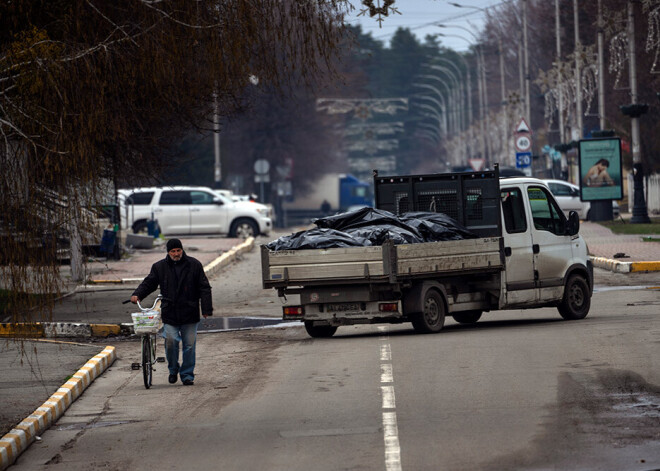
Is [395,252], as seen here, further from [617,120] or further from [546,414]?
[617,120]

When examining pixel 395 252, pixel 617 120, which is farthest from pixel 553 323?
pixel 617 120

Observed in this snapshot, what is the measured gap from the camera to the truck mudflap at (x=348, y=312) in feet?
55.5

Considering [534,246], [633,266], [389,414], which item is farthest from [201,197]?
[389,414]

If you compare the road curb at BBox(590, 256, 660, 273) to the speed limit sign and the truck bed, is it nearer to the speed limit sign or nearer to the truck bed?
the truck bed

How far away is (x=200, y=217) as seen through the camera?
4778cm

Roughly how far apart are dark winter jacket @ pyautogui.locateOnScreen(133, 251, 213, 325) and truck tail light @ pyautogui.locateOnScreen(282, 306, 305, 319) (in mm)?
3706

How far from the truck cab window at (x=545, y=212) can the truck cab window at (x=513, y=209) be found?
19 centimetres

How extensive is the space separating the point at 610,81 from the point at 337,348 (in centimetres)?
4695

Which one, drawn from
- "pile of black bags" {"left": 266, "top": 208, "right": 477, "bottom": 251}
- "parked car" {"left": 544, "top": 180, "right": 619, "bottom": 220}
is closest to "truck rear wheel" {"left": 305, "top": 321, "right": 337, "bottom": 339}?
"pile of black bags" {"left": 266, "top": 208, "right": 477, "bottom": 251}

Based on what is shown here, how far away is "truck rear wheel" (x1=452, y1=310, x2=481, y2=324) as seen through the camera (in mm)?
19141

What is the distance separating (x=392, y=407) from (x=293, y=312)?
6198mm

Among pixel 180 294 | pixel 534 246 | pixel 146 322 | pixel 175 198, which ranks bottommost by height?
pixel 146 322

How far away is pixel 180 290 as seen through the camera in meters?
13.6

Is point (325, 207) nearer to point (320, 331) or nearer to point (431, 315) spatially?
point (320, 331)
